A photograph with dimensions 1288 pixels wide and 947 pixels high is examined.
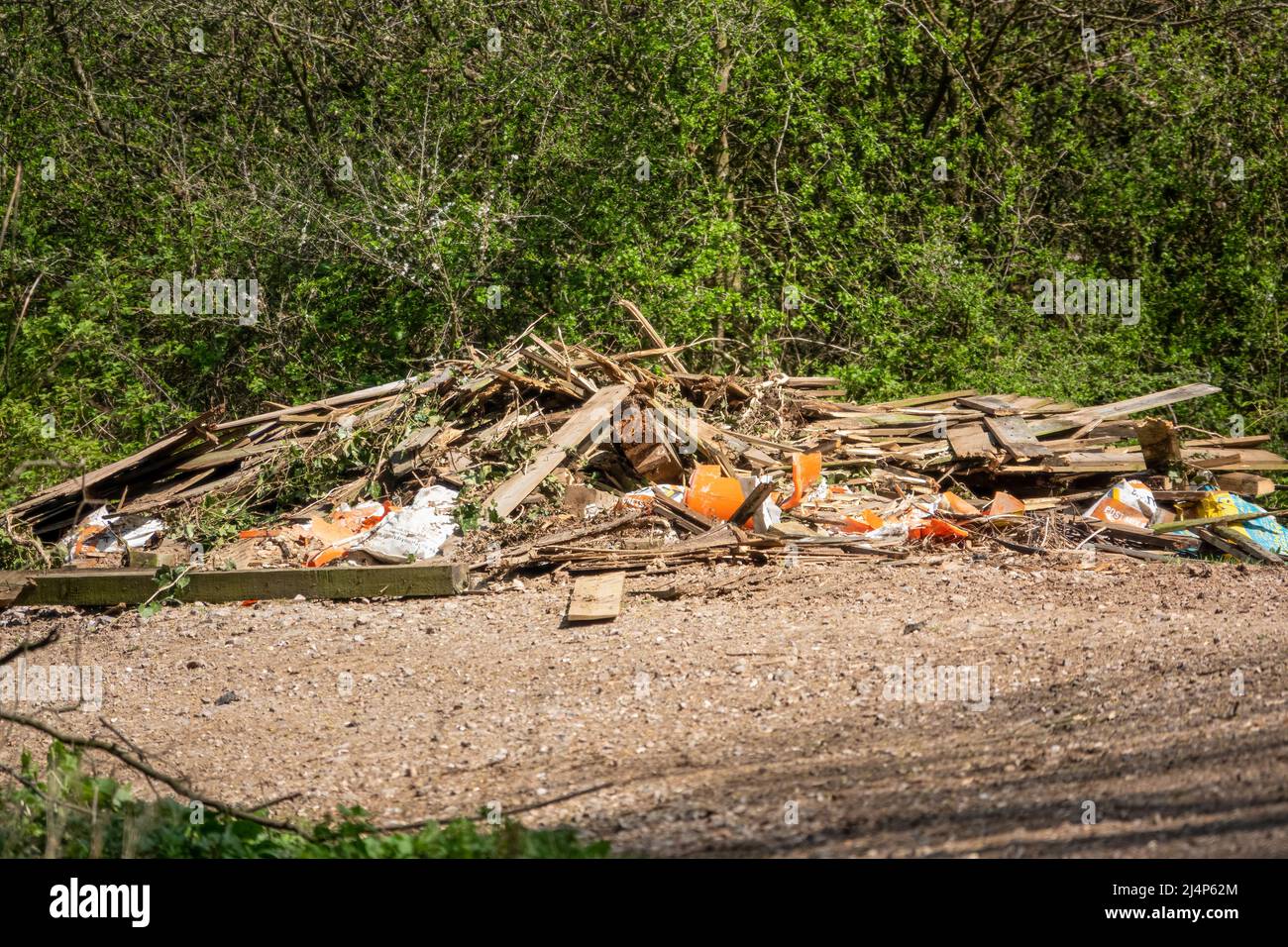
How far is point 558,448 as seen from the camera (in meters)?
9.08

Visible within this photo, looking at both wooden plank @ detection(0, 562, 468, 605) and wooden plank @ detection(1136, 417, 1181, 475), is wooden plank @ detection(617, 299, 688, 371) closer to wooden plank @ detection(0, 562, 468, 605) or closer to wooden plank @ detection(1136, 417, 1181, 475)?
wooden plank @ detection(0, 562, 468, 605)

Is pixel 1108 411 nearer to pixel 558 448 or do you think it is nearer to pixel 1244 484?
pixel 1244 484

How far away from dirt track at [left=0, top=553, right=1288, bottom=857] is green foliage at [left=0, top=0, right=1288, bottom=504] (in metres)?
5.88

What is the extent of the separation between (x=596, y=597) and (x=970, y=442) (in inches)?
158

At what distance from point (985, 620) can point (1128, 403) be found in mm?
5643

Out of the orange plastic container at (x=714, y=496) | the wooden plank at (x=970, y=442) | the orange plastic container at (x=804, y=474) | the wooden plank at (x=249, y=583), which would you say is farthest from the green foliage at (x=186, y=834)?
the wooden plank at (x=970, y=442)

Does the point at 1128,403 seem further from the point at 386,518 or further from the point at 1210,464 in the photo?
the point at 386,518

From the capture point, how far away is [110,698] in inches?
257

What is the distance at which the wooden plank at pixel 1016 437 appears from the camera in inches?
370

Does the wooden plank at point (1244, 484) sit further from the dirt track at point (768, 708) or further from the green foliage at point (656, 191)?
the green foliage at point (656, 191)

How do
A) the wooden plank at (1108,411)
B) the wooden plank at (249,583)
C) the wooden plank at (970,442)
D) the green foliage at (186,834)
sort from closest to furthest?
the green foliage at (186,834), the wooden plank at (249,583), the wooden plank at (970,442), the wooden plank at (1108,411)

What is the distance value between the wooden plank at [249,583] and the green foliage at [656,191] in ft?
16.1
